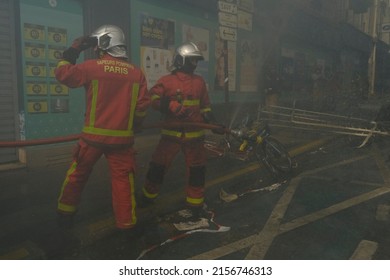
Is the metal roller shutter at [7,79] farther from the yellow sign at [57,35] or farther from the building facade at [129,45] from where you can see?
the yellow sign at [57,35]

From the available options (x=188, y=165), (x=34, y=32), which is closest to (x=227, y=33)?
(x=34, y=32)

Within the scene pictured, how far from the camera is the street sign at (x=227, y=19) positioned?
6766mm

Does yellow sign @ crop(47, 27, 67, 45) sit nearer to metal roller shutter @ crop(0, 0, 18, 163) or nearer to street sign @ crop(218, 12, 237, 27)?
metal roller shutter @ crop(0, 0, 18, 163)

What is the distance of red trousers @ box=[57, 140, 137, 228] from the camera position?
3.12 metres

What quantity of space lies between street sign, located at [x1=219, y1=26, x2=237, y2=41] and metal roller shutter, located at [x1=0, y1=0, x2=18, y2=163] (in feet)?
11.3

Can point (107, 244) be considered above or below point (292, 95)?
below

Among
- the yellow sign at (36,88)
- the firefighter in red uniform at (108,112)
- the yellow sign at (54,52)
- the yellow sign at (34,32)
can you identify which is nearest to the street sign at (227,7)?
the yellow sign at (54,52)

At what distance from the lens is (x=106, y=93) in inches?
119

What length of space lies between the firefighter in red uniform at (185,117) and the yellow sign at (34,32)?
2.66 m

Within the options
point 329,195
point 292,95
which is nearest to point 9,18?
point 329,195

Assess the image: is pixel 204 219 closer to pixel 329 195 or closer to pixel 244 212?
pixel 244 212

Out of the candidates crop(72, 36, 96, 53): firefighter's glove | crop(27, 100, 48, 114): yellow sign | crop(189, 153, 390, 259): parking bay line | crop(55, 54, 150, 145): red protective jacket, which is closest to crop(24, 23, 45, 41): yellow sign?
crop(27, 100, 48, 114): yellow sign

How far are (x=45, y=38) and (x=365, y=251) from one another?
196 inches
